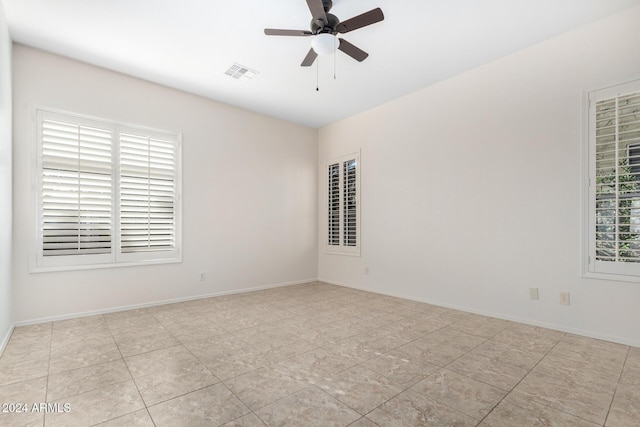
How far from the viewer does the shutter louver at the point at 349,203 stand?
5.67 metres

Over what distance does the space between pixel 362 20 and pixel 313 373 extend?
280 centimetres

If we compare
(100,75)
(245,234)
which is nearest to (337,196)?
(245,234)

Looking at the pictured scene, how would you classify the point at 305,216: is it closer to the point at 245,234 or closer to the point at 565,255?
the point at 245,234

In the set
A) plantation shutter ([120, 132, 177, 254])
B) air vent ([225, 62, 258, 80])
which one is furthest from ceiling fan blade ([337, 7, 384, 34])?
plantation shutter ([120, 132, 177, 254])

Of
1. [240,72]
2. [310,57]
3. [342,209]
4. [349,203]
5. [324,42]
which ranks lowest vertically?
[342,209]

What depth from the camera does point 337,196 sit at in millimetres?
6031

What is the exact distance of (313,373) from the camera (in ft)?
7.79

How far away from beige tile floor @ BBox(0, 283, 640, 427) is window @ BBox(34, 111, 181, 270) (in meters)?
0.87

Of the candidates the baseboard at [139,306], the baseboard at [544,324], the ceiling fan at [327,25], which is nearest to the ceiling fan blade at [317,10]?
the ceiling fan at [327,25]

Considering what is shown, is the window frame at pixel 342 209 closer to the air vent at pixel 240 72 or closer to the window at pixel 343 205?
the window at pixel 343 205

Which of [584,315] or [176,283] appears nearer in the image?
[584,315]

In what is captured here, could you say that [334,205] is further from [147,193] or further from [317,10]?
[317,10]

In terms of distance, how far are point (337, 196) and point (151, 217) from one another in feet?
10.4

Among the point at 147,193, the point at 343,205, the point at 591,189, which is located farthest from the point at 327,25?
the point at 343,205
